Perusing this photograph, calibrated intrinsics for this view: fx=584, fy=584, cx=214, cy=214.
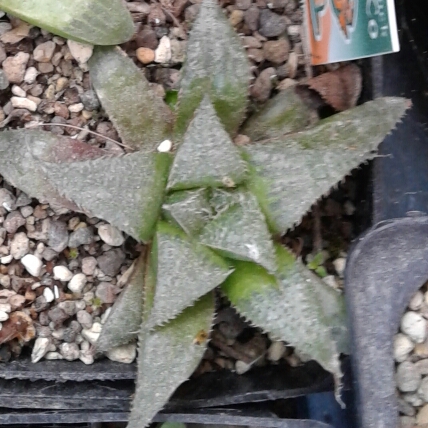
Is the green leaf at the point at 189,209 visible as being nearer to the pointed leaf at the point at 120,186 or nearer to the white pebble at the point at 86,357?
the pointed leaf at the point at 120,186

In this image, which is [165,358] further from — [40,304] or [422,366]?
[422,366]

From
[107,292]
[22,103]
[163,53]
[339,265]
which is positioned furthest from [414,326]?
[22,103]

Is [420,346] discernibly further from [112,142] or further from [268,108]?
[112,142]

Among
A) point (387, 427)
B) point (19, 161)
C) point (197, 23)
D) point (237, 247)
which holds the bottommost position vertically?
point (387, 427)

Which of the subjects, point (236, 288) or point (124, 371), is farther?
point (124, 371)

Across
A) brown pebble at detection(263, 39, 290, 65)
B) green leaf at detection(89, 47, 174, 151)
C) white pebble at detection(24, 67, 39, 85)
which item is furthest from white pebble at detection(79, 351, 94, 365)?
brown pebble at detection(263, 39, 290, 65)

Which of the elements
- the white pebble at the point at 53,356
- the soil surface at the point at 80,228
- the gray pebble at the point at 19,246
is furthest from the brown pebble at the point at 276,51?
the white pebble at the point at 53,356

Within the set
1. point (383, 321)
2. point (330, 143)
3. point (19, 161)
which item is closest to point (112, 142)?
point (19, 161)
